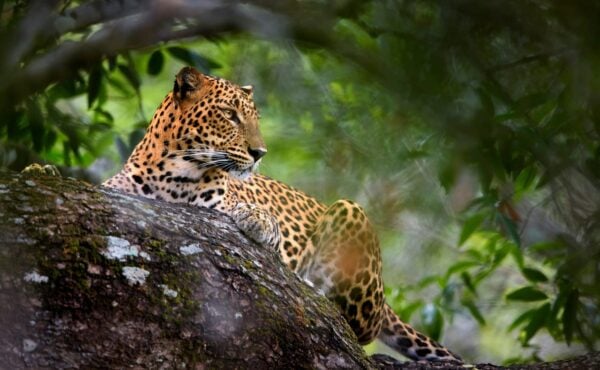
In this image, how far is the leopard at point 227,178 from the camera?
661cm

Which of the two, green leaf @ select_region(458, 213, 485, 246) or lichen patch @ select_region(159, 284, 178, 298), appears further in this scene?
lichen patch @ select_region(159, 284, 178, 298)

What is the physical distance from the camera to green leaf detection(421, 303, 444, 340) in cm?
748

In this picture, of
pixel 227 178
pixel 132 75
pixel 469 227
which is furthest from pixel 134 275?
pixel 227 178

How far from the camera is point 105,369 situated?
11.8 feet

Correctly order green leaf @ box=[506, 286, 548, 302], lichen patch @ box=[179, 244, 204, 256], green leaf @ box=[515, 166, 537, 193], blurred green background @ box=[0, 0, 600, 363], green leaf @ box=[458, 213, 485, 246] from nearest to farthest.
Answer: blurred green background @ box=[0, 0, 600, 363] → green leaf @ box=[515, 166, 537, 193] → green leaf @ box=[458, 213, 485, 246] → lichen patch @ box=[179, 244, 204, 256] → green leaf @ box=[506, 286, 548, 302]

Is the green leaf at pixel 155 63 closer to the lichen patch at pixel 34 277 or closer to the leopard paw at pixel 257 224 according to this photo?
the leopard paw at pixel 257 224

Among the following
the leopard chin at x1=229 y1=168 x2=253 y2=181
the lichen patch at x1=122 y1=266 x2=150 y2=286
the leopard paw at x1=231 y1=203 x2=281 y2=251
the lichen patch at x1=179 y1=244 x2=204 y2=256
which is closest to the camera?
the lichen patch at x1=122 y1=266 x2=150 y2=286

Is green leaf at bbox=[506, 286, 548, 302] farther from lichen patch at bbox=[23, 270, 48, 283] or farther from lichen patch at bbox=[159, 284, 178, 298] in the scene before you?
lichen patch at bbox=[23, 270, 48, 283]

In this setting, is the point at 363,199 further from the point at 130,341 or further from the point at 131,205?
the point at 131,205

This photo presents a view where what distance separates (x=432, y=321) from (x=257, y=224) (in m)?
2.32

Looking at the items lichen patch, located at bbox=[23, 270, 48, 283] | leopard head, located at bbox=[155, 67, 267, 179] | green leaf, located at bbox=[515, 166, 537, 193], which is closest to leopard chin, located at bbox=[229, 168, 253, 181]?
leopard head, located at bbox=[155, 67, 267, 179]

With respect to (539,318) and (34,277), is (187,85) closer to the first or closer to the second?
(539,318)

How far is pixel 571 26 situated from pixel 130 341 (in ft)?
8.67

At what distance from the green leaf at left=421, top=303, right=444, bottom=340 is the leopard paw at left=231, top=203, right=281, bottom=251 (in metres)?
1.82
